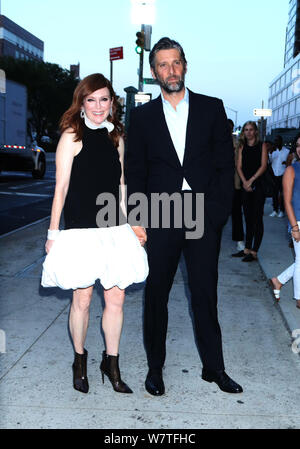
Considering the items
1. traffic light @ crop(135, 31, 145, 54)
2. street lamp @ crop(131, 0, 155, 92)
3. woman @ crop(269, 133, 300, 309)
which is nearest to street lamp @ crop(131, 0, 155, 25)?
street lamp @ crop(131, 0, 155, 92)

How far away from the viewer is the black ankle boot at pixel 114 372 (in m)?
3.35

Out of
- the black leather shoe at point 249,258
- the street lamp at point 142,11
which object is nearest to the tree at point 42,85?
the street lamp at point 142,11

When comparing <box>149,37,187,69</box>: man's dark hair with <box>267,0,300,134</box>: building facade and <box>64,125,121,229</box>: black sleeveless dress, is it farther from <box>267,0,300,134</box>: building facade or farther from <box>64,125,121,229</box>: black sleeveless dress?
<box>267,0,300,134</box>: building facade

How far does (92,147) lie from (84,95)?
0.32 metres

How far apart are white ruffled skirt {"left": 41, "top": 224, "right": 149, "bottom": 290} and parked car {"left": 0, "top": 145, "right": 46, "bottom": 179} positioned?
1767cm

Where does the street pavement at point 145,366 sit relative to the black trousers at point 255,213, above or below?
below

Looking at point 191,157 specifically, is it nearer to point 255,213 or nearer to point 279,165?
point 255,213

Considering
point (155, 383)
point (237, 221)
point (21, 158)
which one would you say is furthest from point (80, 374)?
point (21, 158)

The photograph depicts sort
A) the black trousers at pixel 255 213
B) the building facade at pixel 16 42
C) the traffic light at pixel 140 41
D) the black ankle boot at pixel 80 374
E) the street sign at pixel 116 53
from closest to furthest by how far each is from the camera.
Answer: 1. the black ankle boot at pixel 80 374
2. the black trousers at pixel 255 213
3. the traffic light at pixel 140 41
4. the street sign at pixel 116 53
5. the building facade at pixel 16 42

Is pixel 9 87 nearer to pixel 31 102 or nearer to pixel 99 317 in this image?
pixel 99 317

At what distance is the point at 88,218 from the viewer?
3.22 metres

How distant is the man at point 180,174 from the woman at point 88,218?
0.50 feet

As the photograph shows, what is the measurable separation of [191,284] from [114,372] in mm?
767

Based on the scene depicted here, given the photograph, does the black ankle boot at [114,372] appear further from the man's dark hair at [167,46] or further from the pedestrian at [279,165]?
the pedestrian at [279,165]
